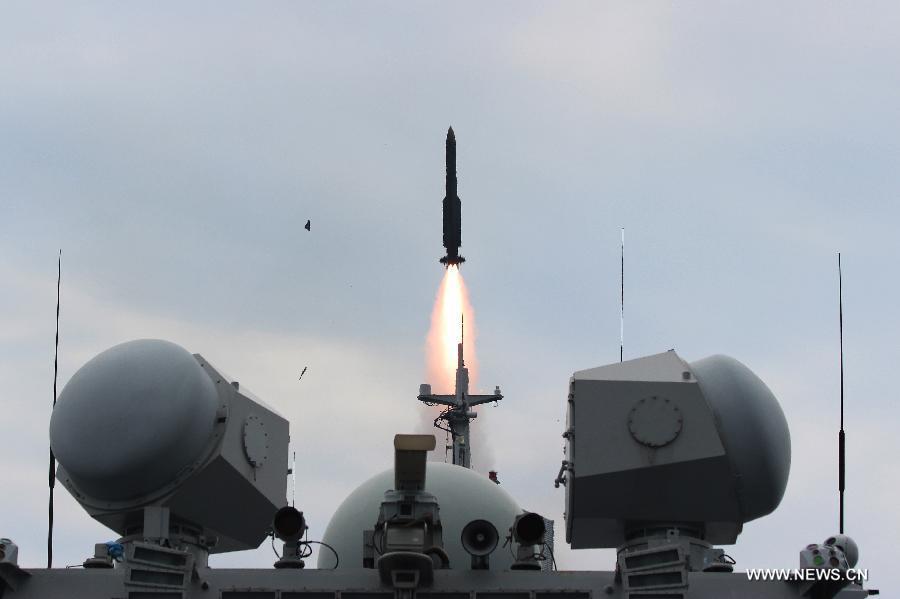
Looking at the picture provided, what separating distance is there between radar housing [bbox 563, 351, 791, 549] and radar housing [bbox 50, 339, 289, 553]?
156 inches

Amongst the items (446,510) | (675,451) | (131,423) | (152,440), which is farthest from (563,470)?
(131,423)

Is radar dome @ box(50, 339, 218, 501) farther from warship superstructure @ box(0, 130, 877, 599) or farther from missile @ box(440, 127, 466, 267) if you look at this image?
missile @ box(440, 127, 466, 267)

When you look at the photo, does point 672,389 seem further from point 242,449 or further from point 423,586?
point 242,449

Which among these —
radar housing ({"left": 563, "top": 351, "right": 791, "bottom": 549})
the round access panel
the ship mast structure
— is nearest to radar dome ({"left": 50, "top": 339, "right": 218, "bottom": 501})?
radar housing ({"left": 563, "top": 351, "right": 791, "bottom": 549})

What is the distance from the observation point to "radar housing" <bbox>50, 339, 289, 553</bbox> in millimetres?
18969

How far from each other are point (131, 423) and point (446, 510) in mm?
4776

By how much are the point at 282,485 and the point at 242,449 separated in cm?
135

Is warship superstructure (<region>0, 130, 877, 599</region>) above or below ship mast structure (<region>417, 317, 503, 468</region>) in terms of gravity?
below

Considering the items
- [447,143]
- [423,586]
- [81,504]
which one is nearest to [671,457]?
[423,586]

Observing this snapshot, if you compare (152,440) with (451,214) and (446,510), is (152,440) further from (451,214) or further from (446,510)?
(451,214)

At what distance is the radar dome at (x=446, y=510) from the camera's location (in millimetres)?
21828

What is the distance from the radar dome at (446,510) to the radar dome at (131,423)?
344 cm

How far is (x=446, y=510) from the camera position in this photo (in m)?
22.0

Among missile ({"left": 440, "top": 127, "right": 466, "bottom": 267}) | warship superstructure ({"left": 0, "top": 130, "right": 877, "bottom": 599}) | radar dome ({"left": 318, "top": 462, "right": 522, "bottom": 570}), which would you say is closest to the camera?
warship superstructure ({"left": 0, "top": 130, "right": 877, "bottom": 599})
